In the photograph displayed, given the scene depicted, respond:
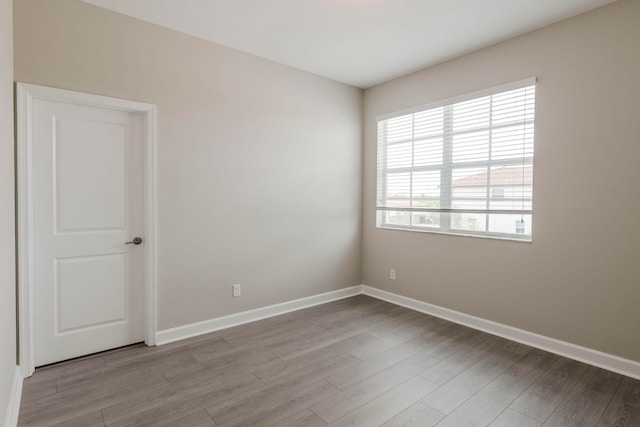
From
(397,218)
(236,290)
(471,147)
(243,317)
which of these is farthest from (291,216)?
(471,147)

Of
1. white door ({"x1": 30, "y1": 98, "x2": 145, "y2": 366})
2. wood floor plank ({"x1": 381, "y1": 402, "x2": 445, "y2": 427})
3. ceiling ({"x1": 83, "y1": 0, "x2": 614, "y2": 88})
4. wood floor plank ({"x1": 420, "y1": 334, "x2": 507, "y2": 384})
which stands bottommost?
wood floor plank ({"x1": 381, "y1": 402, "x2": 445, "y2": 427})

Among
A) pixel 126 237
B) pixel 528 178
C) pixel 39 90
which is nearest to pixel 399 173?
pixel 528 178

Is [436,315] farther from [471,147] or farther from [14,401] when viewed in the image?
[14,401]

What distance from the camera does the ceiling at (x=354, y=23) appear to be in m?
2.64

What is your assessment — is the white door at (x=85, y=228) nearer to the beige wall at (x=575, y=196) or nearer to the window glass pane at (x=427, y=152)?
the window glass pane at (x=427, y=152)

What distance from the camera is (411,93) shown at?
4.06 metres

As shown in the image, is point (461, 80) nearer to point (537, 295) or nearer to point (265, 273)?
point (537, 295)

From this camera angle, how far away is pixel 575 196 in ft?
9.20

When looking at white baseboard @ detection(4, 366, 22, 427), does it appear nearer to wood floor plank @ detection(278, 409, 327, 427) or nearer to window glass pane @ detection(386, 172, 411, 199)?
wood floor plank @ detection(278, 409, 327, 427)

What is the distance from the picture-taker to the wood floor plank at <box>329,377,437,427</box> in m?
2.02

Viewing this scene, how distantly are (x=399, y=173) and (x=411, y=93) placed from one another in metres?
0.97

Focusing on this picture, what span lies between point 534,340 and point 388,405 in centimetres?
173

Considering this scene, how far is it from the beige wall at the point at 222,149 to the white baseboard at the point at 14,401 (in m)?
1.00

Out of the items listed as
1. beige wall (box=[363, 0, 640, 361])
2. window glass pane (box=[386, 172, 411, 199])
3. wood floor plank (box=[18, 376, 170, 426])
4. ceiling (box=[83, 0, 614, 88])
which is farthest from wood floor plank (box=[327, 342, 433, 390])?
ceiling (box=[83, 0, 614, 88])
